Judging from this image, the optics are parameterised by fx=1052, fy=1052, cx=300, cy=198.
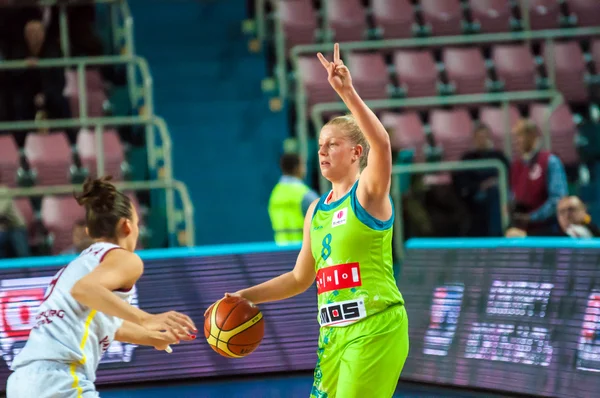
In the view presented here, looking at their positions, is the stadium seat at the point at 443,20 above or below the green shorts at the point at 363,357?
above

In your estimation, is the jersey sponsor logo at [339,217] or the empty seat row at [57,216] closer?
the jersey sponsor logo at [339,217]

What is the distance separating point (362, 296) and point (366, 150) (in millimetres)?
697

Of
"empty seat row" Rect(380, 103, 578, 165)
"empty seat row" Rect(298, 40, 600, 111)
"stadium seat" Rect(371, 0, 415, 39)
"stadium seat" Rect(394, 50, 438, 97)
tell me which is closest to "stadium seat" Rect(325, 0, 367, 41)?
"stadium seat" Rect(371, 0, 415, 39)

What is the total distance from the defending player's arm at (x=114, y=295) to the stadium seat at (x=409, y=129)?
7.85 metres


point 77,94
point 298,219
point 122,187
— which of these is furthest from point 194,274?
point 77,94

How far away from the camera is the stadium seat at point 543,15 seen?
14.2 metres

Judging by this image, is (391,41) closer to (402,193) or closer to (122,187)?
(402,193)

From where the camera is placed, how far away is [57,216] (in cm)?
1104

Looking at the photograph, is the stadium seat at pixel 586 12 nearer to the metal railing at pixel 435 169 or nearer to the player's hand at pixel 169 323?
the metal railing at pixel 435 169

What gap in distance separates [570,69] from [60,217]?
6715 mm

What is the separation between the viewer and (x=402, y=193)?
11.2 meters

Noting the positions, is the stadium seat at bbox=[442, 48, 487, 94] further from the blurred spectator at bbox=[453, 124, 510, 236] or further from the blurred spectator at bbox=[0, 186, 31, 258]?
the blurred spectator at bbox=[0, 186, 31, 258]

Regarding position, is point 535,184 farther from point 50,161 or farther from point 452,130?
point 50,161

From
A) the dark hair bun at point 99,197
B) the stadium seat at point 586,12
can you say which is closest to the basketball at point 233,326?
the dark hair bun at point 99,197
